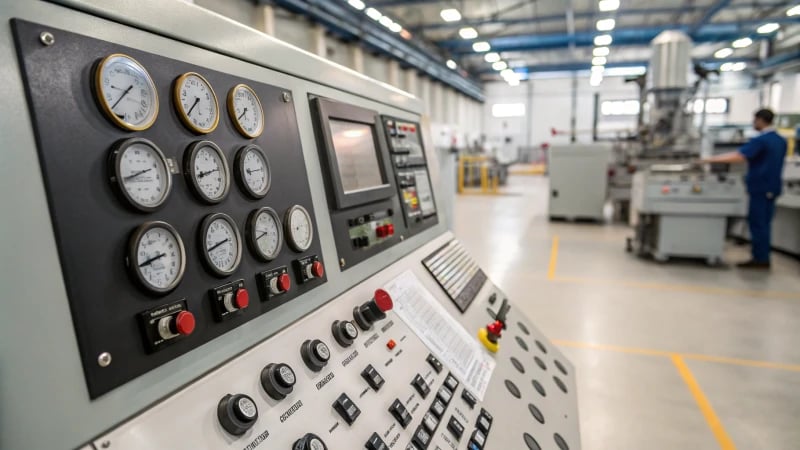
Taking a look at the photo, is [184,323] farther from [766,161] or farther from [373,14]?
[373,14]

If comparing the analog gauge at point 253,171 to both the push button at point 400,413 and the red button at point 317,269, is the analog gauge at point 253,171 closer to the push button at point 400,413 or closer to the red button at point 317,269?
the red button at point 317,269

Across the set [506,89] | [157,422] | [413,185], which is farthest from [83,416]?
[506,89]

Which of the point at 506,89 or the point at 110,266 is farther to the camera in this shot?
the point at 506,89

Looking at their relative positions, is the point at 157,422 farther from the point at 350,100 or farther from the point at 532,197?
the point at 532,197

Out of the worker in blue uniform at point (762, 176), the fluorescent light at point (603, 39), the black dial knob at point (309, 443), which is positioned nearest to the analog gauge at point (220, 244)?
the black dial knob at point (309, 443)

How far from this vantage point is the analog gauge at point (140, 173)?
46 centimetres

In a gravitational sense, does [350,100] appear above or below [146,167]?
above

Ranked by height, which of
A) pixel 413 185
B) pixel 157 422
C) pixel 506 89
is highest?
pixel 506 89

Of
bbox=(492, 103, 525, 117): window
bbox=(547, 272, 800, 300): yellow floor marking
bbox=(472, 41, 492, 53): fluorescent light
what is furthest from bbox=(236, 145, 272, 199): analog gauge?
bbox=(492, 103, 525, 117): window

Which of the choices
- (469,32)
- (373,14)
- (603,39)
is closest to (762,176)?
(373,14)

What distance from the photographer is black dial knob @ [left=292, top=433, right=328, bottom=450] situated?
20.4 inches

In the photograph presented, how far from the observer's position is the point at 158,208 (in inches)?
19.5

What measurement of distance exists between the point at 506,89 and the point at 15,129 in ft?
58.6

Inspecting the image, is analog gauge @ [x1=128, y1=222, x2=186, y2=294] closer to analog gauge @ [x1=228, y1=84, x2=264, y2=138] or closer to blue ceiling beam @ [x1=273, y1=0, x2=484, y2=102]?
analog gauge @ [x1=228, y1=84, x2=264, y2=138]
